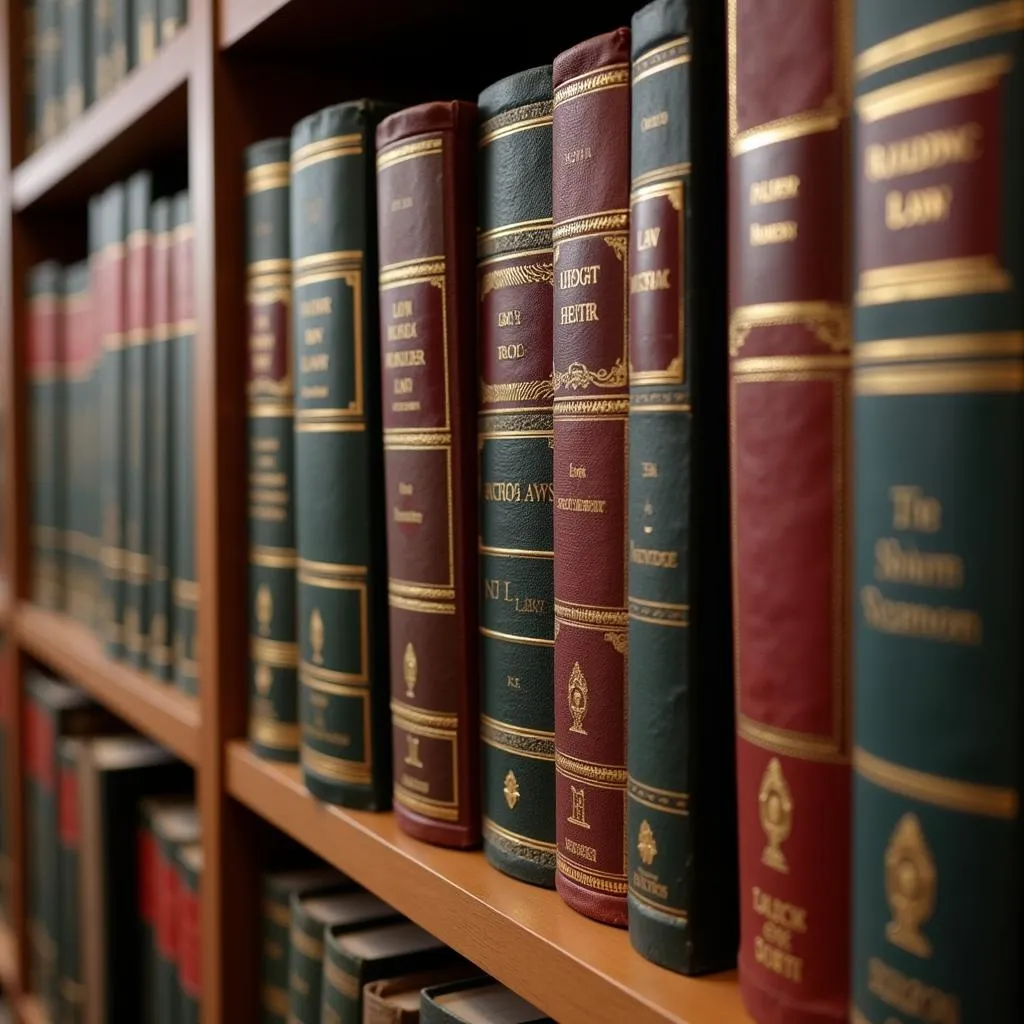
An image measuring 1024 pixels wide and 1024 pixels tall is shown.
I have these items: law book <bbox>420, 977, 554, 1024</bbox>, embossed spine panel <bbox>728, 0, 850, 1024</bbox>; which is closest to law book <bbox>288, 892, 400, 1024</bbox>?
law book <bbox>420, 977, 554, 1024</bbox>

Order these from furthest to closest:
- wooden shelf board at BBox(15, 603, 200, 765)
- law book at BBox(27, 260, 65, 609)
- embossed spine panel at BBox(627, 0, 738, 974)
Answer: law book at BBox(27, 260, 65, 609)
wooden shelf board at BBox(15, 603, 200, 765)
embossed spine panel at BBox(627, 0, 738, 974)

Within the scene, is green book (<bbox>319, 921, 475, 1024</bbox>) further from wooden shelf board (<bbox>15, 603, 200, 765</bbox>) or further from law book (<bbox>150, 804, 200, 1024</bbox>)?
Answer: law book (<bbox>150, 804, 200, 1024</bbox>)

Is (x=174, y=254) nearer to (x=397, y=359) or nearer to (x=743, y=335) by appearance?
(x=397, y=359)

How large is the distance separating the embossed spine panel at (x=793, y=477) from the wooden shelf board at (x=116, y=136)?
543mm

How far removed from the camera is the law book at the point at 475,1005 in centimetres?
57

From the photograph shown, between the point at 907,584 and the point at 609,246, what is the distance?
21 cm

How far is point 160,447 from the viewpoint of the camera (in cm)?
94

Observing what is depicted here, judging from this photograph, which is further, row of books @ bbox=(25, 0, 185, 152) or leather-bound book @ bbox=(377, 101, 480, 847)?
row of books @ bbox=(25, 0, 185, 152)

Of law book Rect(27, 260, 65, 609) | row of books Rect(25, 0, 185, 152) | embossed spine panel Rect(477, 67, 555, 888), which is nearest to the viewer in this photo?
embossed spine panel Rect(477, 67, 555, 888)

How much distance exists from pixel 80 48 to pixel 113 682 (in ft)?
1.97

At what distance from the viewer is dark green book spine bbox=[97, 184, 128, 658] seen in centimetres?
101

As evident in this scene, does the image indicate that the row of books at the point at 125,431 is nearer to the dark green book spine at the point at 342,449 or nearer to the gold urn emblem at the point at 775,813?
the dark green book spine at the point at 342,449

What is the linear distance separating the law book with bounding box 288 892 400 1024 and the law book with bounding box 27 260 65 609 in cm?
64

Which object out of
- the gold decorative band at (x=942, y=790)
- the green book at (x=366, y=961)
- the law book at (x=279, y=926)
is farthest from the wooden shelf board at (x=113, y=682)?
the gold decorative band at (x=942, y=790)
